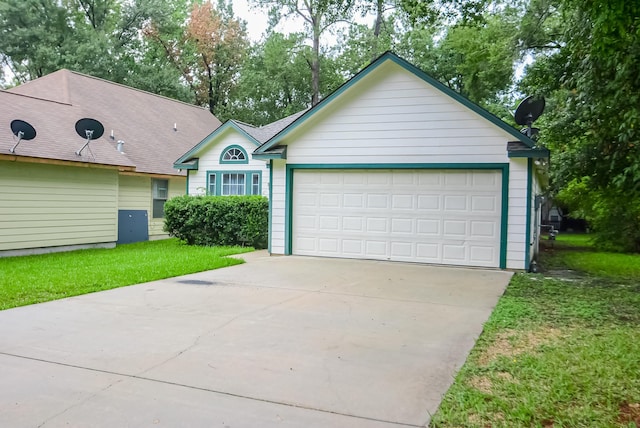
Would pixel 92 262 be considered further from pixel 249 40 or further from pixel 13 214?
pixel 249 40

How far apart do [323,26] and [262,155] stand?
2147 centimetres

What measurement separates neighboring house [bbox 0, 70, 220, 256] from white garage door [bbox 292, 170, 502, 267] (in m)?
5.88

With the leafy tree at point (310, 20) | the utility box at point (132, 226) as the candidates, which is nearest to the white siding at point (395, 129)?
the utility box at point (132, 226)

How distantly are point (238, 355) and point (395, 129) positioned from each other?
7.66m

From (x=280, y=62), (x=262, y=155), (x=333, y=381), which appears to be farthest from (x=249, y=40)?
(x=333, y=381)

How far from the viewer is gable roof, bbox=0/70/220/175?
43.6 feet

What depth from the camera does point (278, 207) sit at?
12078mm

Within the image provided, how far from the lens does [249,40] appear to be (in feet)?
114

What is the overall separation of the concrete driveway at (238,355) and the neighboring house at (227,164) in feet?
30.7

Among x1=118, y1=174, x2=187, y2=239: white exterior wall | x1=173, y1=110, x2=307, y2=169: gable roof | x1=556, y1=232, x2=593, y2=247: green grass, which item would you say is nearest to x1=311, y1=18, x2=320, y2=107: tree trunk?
x1=173, y1=110, x2=307, y2=169: gable roof

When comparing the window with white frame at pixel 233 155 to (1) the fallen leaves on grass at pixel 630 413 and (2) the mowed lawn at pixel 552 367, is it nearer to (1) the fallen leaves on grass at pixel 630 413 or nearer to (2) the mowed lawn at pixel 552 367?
(2) the mowed lawn at pixel 552 367

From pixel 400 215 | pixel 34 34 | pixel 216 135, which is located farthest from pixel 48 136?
pixel 34 34

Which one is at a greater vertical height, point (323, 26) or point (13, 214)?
point (323, 26)

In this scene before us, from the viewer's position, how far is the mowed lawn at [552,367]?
3164 mm
